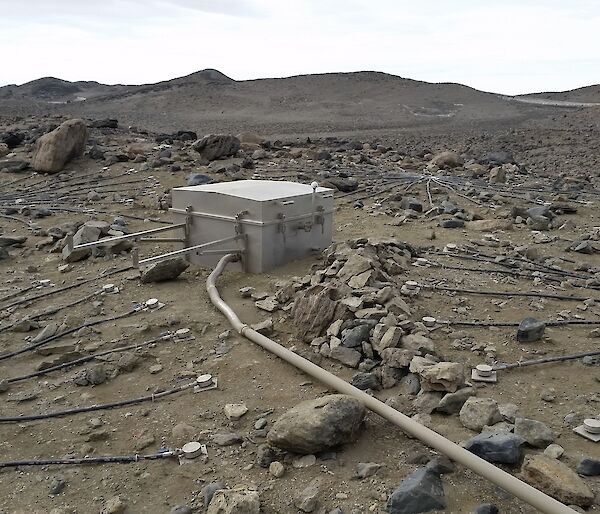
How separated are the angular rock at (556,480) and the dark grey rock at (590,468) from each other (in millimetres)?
139

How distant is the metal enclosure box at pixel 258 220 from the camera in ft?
20.2

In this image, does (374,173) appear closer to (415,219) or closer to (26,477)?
(415,219)

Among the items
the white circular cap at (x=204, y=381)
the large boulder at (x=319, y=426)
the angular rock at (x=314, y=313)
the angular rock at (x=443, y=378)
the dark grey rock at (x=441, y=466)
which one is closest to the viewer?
the dark grey rock at (x=441, y=466)

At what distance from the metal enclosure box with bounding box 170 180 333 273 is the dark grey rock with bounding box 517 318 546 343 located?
2655 millimetres

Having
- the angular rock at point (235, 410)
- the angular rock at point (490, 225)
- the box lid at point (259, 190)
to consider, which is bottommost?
the angular rock at point (490, 225)

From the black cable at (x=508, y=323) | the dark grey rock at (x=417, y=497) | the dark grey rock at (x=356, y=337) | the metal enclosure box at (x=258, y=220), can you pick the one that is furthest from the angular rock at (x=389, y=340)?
the metal enclosure box at (x=258, y=220)

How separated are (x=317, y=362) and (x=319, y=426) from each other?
120cm

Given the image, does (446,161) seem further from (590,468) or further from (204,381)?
(590,468)

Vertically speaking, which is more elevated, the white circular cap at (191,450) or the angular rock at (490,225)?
the white circular cap at (191,450)

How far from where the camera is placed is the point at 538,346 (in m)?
4.44

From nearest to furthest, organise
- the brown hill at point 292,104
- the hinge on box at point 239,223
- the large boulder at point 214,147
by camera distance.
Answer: the hinge on box at point 239,223 → the large boulder at point 214,147 → the brown hill at point 292,104

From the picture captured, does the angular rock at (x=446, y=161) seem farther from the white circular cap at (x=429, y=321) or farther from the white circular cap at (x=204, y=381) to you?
the white circular cap at (x=204, y=381)

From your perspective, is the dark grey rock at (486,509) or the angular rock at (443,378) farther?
the angular rock at (443,378)

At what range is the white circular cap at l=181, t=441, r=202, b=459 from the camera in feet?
10.6
